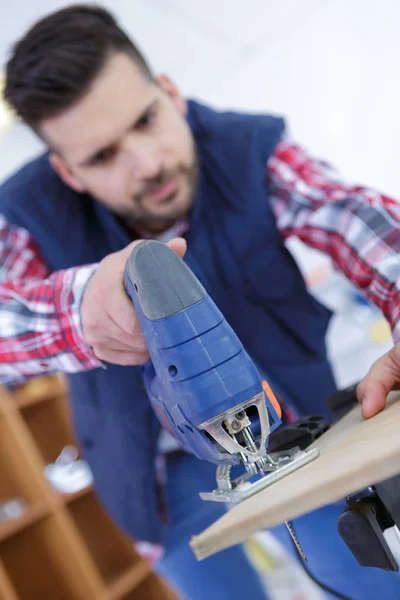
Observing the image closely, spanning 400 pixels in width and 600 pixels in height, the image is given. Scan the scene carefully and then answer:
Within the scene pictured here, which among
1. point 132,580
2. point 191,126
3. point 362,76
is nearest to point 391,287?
point 191,126

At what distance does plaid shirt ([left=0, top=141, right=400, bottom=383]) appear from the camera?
640 mm

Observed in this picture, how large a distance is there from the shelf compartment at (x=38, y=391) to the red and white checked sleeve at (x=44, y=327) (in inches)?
51.4

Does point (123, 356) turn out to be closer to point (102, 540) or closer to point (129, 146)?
point (129, 146)

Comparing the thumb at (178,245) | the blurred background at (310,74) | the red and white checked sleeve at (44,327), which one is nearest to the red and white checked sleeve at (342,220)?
the thumb at (178,245)

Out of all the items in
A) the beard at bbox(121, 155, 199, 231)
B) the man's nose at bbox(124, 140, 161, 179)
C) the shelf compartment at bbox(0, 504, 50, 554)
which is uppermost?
the man's nose at bbox(124, 140, 161, 179)

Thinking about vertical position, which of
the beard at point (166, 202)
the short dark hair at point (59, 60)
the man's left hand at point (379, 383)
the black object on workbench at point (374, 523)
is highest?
the short dark hair at point (59, 60)

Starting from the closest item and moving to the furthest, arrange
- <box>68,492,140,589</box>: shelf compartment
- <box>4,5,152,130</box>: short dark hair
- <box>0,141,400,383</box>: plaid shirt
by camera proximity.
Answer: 1. <box>0,141,400,383</box>: plaid shirt
2. <box>4,5,152,130</box>: short dark hair
3. <box>68,492,140,589</box>: shelf compartment

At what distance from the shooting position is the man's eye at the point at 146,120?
34.0 inches

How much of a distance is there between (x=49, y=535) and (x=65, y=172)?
4.67ft

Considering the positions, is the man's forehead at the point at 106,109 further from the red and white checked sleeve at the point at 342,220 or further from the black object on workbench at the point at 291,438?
the black object on workbench at the point at 291,438

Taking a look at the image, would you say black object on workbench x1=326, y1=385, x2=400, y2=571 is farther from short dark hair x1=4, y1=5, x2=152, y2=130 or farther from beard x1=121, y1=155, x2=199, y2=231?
short dark hair x1=4, y1=5, x2=152, y2=130

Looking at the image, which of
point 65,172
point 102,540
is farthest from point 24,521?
point 65,172

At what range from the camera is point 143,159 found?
85 centimetres

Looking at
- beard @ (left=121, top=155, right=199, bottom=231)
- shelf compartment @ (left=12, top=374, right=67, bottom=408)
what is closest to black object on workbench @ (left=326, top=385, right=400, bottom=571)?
beard @ (left=121, top=155, right=199, bottom=231)
